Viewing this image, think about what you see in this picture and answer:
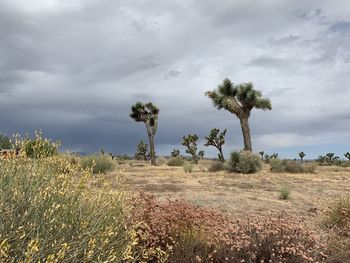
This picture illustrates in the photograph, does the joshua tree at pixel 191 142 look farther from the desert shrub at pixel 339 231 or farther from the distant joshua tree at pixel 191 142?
the desert shrub at pixel 339 231

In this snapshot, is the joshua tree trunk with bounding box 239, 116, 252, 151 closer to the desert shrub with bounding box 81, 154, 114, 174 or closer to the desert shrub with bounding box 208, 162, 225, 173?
the desert shrub with bounding box 208, 162, 225, 173

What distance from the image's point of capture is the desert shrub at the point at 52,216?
4586 mm

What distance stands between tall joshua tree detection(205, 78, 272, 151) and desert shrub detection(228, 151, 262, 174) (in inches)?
234

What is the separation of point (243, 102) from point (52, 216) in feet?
122

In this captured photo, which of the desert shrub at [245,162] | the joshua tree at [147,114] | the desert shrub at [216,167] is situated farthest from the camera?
the joshua tree at [147,114]

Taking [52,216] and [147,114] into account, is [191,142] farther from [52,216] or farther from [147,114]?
[52,216]

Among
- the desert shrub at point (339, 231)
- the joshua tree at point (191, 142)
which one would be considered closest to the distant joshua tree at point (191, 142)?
the joshua tree at point (191, 142)

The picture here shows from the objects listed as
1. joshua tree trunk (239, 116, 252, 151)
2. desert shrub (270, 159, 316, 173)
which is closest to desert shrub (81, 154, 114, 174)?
desert shrub (270, 159, 316, 173)

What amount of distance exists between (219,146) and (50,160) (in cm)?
5289

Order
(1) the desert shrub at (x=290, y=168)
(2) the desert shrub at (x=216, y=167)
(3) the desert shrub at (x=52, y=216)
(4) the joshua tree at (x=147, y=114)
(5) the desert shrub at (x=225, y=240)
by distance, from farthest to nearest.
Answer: (4) the joshua tree at (x=147, y=114), (1) the desert shrub at (x=290, y=168), (2) the desert shrub at (x=216, y=167), (5) the desert shrub at (x=225, y=240), (3) the desert shrub at (x=52, y=216)

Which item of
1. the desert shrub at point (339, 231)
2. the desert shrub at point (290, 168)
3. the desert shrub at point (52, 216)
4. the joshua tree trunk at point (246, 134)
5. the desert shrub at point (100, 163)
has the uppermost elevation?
the joshua tree trunk at point (246, 134)

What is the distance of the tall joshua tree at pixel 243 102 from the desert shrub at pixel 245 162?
19.5 feet

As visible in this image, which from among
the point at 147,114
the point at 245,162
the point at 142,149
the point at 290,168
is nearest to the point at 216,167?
the point at 245,162

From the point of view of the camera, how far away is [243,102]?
136 ft
